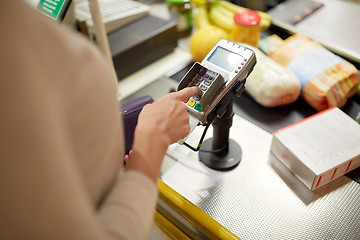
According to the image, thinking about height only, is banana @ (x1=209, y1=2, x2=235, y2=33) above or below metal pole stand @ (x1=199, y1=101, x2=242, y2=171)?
above

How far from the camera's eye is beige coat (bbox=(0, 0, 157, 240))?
13.8 inches

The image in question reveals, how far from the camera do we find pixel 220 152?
1120 millimetres

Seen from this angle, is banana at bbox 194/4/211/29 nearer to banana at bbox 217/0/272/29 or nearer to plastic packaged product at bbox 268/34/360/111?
banana at bbox 217/0/272/29

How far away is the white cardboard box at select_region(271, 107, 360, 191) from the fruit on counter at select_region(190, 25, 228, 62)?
0.53m

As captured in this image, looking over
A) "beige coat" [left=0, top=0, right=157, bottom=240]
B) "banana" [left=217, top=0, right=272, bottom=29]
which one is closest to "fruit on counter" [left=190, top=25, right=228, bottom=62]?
"banana" [left=217, top=0, right=272, bottom=29]

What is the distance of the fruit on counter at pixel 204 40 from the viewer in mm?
1360

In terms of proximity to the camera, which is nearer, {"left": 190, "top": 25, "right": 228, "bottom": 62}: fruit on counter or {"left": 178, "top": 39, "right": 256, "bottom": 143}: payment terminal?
{"left": 178, "top": 39, "right": 256, "bottom": 143}: payment terminal

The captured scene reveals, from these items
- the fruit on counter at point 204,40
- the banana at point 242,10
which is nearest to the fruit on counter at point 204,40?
the fruit on counter at point 204,40

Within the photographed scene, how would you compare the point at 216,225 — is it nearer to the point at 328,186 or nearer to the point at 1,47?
the point at 328,186

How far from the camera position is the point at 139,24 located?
161 cm

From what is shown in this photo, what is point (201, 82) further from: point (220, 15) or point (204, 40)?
point (220, 15)

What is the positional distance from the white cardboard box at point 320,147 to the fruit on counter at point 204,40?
1.73 feet

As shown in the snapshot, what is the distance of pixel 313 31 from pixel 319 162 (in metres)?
0.94

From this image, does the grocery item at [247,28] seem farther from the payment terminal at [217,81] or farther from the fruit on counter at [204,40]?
the payment terminal at [217,81]
